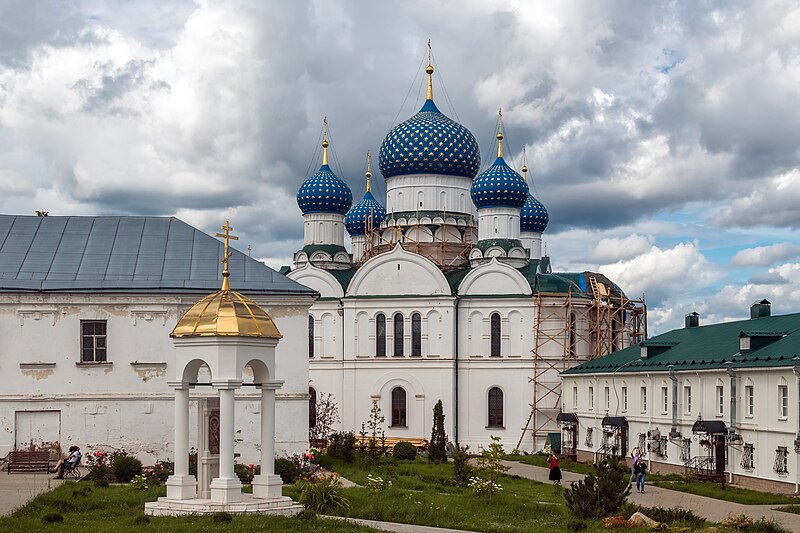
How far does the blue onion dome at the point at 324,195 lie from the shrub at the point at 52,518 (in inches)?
1345

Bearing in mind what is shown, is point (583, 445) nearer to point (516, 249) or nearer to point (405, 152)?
point (516, 249)

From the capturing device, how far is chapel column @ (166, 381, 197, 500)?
719 inches

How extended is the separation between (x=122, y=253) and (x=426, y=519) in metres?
14.5

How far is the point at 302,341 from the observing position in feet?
95.9

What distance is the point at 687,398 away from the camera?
32000mm

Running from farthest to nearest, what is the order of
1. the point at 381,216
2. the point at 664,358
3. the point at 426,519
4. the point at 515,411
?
1. the point at 381,216
2. the point at 515,411
3. the point at 664,358
4. the point at 426,519

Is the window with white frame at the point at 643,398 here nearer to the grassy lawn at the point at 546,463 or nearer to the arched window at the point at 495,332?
the grassy lawn at the point at 546,463

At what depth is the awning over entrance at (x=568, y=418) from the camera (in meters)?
41.0

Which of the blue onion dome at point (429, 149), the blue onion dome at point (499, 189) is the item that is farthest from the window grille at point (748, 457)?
the blue onion dome at point (429, 149)

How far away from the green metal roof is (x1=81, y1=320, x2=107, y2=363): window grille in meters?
16.0

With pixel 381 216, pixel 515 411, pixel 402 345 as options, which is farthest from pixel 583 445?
pixel 381 216

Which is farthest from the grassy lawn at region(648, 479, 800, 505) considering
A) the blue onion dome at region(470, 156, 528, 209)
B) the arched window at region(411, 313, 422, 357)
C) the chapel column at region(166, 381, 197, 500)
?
the blue onion dome at region(470, 156, 528, 209)

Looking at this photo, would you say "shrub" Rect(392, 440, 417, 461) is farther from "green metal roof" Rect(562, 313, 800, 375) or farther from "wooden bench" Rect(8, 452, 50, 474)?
"wooden bench" Rect(8, 452, 50, 474)

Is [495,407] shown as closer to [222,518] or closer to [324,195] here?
[324,195]
